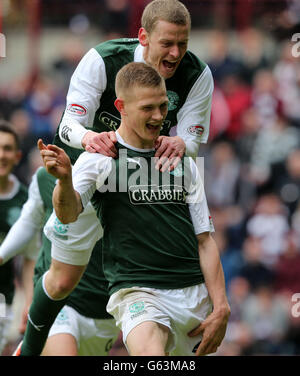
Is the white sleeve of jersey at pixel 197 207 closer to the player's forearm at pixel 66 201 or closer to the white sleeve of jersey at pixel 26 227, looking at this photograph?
the player's forearm at pixel 66 201

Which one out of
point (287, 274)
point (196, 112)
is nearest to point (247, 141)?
point (287, 274)

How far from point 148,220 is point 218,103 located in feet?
22.8

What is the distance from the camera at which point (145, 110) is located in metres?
4.71

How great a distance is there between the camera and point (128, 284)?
471cm

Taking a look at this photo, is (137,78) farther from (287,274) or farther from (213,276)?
(287,274)

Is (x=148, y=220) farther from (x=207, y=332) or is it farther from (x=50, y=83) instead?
(x=50, y=83)

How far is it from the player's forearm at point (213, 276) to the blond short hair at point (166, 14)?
4.71 ft

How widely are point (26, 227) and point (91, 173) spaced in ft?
6.32

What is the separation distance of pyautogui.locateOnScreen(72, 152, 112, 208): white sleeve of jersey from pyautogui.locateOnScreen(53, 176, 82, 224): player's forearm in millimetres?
97

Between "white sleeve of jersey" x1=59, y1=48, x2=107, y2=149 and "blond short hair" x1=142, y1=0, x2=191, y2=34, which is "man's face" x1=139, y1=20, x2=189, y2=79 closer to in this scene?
"blond short hair" x1=142, y1=0, x2=191, y2=34

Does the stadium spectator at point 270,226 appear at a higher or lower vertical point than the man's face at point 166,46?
lower

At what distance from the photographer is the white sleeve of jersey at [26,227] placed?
643 centimetres

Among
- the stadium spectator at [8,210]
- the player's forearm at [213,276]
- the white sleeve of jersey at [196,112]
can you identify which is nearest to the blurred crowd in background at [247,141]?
the stadium spectator at [8,210]
